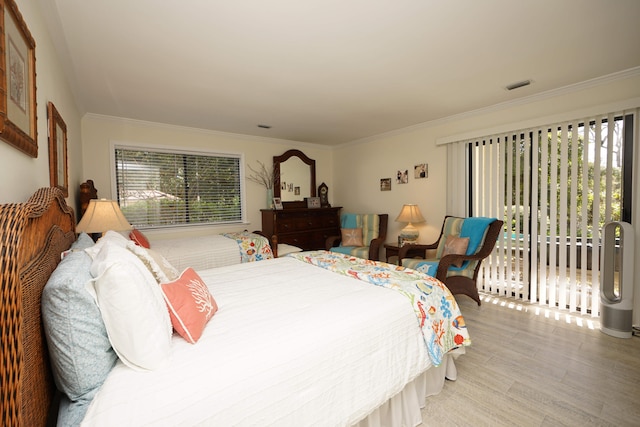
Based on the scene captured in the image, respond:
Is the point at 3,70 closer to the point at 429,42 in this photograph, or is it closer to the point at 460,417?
the point at 429,42

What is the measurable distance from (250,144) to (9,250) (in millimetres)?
4299

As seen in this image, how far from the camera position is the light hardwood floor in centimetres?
164

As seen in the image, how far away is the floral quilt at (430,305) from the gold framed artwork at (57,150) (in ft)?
6.58

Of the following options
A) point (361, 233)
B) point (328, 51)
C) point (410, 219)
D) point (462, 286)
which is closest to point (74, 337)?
point (328, 51)

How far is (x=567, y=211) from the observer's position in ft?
9.82

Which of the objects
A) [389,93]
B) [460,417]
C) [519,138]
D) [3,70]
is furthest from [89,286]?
[519,138]

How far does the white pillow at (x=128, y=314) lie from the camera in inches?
37.4

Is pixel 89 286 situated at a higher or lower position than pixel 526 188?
lower

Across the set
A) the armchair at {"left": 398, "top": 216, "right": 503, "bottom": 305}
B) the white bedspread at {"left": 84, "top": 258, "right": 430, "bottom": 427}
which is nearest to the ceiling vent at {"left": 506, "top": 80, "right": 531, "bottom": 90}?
the armchair at {"left": 398, "top": 216, "right": 503, "bottom": 305}

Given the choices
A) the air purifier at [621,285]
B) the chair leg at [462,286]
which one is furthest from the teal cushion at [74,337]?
the air purifier at [621,285]

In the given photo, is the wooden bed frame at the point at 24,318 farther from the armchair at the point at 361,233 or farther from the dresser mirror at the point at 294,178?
the dresser mirror at the point at 294,178

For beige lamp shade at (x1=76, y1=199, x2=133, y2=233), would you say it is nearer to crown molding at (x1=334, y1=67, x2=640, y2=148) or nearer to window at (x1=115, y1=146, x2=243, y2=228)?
window at (x1=115, y1=146, x2=243, y2=228)

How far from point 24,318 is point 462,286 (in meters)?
3.37

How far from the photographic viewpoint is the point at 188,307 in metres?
1.26
